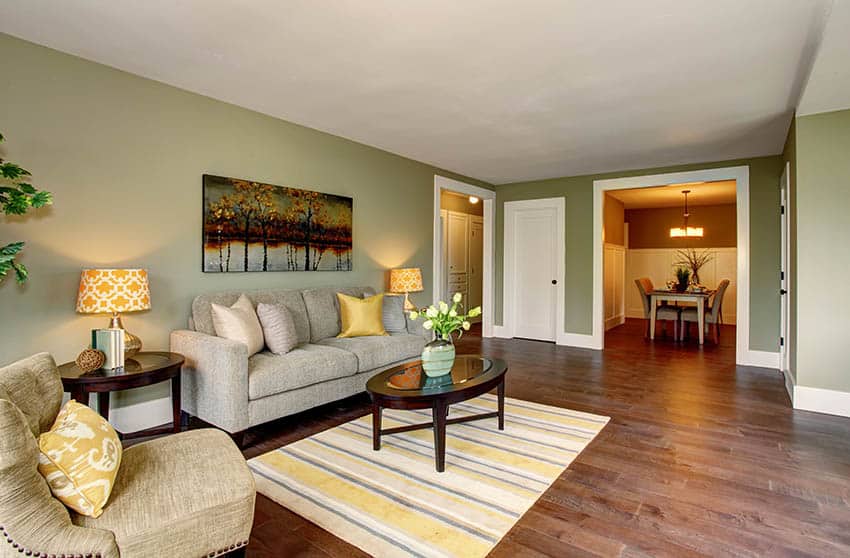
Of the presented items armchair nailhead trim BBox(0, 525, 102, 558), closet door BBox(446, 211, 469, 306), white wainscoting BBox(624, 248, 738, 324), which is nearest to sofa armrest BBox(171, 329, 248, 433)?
armchair nailhead trim BBox(0, 525, 102, 558)

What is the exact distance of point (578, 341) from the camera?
6.66 meters

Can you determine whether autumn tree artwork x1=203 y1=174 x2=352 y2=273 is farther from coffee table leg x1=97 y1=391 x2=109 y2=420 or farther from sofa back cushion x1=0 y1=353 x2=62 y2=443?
sofa back cushion x1=0 y1=353 x2=62 y2=443

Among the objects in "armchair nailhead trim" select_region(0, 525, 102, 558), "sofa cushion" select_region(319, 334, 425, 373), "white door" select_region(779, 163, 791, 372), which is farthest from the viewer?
"white door" select_region(779, 163, 791, 372)

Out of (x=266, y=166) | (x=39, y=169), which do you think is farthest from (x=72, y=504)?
(x=266, y=166)

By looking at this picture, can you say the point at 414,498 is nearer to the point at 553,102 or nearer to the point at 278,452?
the point at 278,452

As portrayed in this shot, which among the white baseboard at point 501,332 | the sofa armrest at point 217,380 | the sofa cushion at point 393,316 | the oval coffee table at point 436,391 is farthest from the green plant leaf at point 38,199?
the white baseboard at point 501,332

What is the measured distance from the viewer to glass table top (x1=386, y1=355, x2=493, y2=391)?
107 inches

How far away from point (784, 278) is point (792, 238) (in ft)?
3.47

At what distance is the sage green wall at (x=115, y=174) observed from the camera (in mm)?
2703

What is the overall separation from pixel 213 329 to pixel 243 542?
2124 millimetres

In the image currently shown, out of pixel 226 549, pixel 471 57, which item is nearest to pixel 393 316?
pixel 471 57

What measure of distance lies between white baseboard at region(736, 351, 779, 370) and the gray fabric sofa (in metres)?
4.02

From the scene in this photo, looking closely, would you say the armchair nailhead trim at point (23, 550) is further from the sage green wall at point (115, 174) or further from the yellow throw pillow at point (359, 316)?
the yellow throw pillow at point (359, 316)

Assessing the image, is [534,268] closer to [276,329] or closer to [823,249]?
[823,249]
